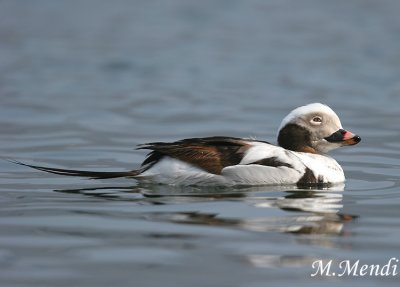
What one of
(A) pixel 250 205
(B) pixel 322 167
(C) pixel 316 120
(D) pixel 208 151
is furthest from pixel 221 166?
(C) pixel 316 120

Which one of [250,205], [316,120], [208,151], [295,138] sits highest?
[316,120]

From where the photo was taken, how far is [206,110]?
51.9 feet

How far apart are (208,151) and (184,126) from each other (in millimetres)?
4922

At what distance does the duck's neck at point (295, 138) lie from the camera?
1013 centimetres

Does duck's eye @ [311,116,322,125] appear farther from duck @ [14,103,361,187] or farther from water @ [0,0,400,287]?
water @ [0,0,400,287]

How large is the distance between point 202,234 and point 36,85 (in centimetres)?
1131

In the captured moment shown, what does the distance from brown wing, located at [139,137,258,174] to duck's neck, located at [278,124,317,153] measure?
73 centimetres

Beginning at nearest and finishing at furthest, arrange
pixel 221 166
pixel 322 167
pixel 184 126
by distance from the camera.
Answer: pixel 221 166 → pixel 322 167 → pixel 184 126

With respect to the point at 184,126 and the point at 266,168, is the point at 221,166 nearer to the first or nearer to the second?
the point at 266,168

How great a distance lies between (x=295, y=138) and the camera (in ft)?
33.3

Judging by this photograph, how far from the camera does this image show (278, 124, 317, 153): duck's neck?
33.2 feet

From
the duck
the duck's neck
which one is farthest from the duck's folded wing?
the duck's neck

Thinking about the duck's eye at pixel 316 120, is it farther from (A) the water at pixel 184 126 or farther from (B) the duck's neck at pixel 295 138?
(A) the water at pixel 184 126

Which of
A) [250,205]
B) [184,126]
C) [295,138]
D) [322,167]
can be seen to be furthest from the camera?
[184,126]
